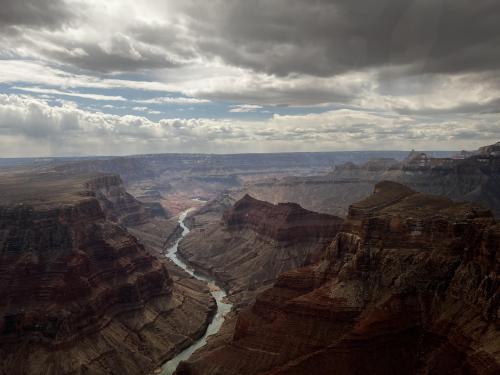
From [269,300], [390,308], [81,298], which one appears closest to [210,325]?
[81,298]

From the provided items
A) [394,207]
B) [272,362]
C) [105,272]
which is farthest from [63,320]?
[394,207]

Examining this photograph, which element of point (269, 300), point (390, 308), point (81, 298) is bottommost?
point (81, 298)

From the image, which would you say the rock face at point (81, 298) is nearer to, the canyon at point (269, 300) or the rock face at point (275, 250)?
the canyon at point (269, 300)

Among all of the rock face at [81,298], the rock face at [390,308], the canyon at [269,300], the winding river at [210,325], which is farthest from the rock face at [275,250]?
the rock face at [390,308]

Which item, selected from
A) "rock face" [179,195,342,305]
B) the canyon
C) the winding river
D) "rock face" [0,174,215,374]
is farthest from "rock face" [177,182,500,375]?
"rock face" [179,195,342,305]

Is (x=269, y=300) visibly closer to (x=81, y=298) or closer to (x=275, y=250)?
(x=81, y=298)

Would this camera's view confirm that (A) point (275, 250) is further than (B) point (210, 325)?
Yes
